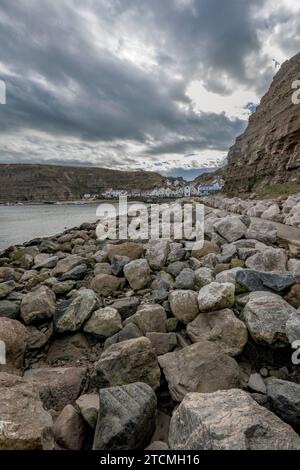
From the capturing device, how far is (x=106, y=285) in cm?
425

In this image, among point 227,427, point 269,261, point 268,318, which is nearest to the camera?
point 227,427

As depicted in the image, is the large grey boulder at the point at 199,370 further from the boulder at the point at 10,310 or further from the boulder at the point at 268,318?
the boulder at the point at 10,310

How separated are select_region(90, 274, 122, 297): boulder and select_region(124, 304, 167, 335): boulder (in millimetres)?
1140

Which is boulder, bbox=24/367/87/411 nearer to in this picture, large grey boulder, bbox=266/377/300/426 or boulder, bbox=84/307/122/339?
boulder, bbox=84/307/122/339

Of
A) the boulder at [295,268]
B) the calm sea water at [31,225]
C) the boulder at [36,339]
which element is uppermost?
the boulder at [295,268]

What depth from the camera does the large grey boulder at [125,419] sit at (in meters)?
1.62

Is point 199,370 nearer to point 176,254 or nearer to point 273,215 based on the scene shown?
point 176,254

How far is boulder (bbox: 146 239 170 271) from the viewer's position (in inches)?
190

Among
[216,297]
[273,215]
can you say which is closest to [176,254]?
[216,297]

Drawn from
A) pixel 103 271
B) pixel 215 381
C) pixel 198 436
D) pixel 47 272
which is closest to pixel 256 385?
pixel 215 381

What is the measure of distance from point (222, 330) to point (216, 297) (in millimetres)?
388

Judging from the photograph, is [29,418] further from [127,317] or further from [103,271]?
[103,271]

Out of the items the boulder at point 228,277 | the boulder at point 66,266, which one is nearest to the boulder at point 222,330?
the boulder at point 228,277

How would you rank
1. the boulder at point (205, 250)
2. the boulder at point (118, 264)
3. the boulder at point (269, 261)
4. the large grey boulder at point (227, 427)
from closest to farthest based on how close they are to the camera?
the large grey boulder at point (227, 427), the boulder at point (269, 261), the boulder at point (118, 264), the boulder at point (205, 250)
